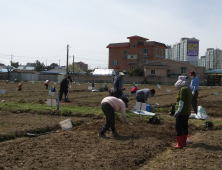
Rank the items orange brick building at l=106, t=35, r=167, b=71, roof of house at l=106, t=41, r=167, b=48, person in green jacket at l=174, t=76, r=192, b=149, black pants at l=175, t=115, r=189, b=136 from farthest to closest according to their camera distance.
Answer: orange brick building at l=106, t=35, r=167, b=71 → roof of house at l=106, t=41, r=167, b=48 → black pants at l=175, t=115, r=189, b=136 → person in green jacket at l=174, t=76, r=192, b=149

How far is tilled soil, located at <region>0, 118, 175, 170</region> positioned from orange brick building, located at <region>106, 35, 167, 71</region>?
65.9m

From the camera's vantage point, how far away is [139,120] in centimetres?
1032

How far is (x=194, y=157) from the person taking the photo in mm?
6004

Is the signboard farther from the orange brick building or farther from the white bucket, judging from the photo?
the white bucket

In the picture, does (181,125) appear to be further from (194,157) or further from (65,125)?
(65,125)

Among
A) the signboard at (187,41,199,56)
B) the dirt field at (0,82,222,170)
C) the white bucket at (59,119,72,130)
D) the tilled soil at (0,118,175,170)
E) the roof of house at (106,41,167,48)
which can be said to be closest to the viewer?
the tilled soil at (0,118,175,170)

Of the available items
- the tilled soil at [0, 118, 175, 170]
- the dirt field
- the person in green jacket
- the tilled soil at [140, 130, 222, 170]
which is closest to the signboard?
the dirt field

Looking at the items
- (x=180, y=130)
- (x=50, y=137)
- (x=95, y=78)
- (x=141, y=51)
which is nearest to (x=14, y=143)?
(x=50, y=137)

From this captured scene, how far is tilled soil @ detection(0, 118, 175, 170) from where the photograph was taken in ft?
17.3

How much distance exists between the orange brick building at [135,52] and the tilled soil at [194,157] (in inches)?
2622

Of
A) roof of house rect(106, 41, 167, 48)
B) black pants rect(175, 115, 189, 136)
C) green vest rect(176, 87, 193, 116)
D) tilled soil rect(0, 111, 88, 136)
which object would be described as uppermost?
roof of house rect(106, 41, 167, 48)

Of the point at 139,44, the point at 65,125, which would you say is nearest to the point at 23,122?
the point at 65,125

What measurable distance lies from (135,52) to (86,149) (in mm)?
69830

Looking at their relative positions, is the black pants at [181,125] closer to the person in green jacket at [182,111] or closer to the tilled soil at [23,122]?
the person in green jacket at [182,111]
